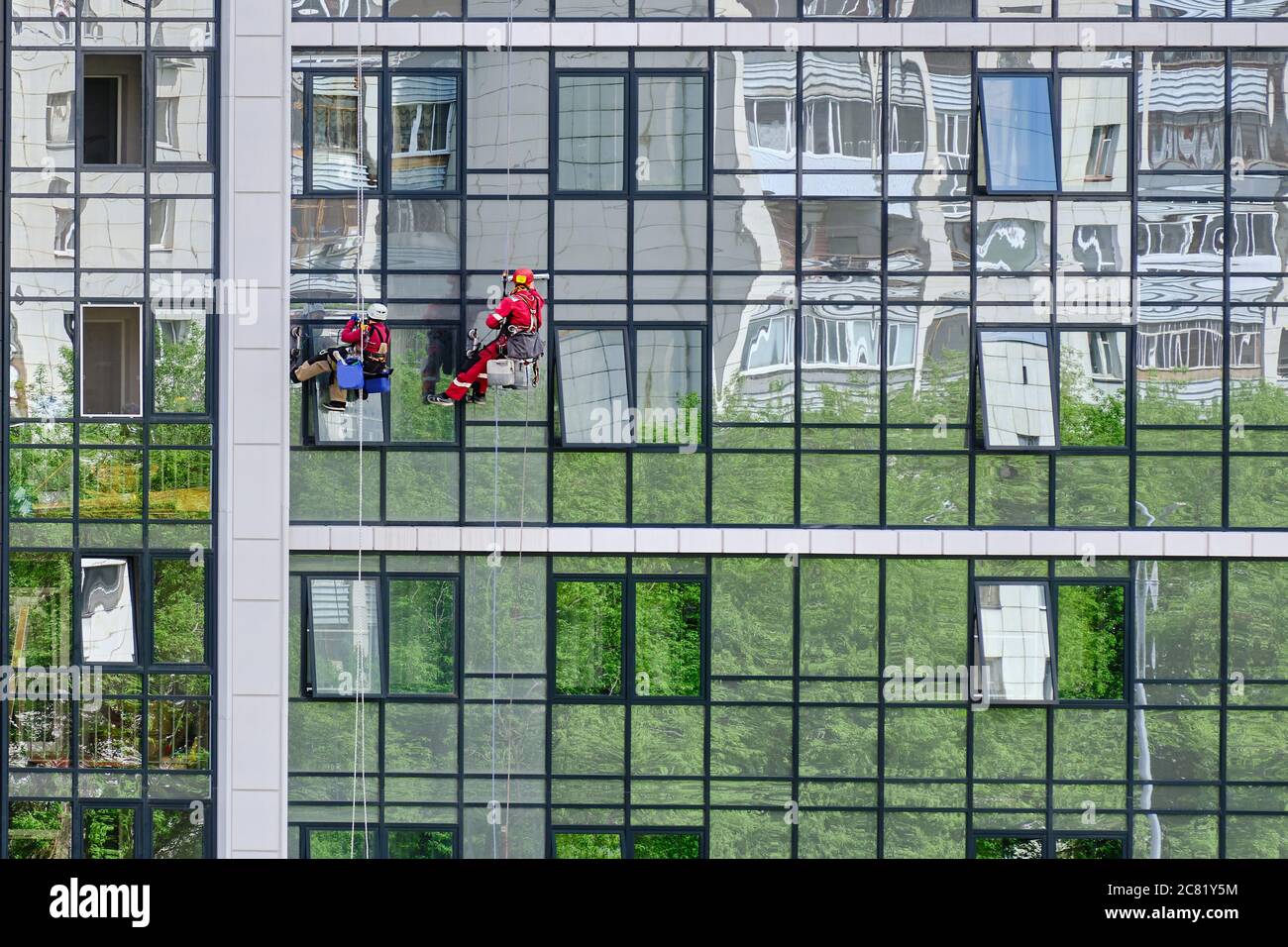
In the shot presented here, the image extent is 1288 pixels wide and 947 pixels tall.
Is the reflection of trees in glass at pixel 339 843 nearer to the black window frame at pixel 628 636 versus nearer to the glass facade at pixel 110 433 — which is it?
the glass facade at pixel 110 433

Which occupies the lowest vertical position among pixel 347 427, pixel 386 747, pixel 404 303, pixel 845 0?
pixel 386 747

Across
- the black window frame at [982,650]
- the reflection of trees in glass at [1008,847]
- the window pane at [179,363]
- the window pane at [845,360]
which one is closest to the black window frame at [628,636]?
the window pane at [845,360]

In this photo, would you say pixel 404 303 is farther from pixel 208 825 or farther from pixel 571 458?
pixel 208 825

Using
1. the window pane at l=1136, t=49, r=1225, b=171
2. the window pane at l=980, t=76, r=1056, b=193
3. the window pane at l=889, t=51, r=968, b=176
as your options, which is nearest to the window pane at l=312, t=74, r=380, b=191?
the window pane at l=889, t=51, r=968, b=176

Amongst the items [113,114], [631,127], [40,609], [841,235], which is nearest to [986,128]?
[841,235]

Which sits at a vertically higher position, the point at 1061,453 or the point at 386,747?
the point at 1061,453

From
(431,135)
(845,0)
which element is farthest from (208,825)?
(845,0)
